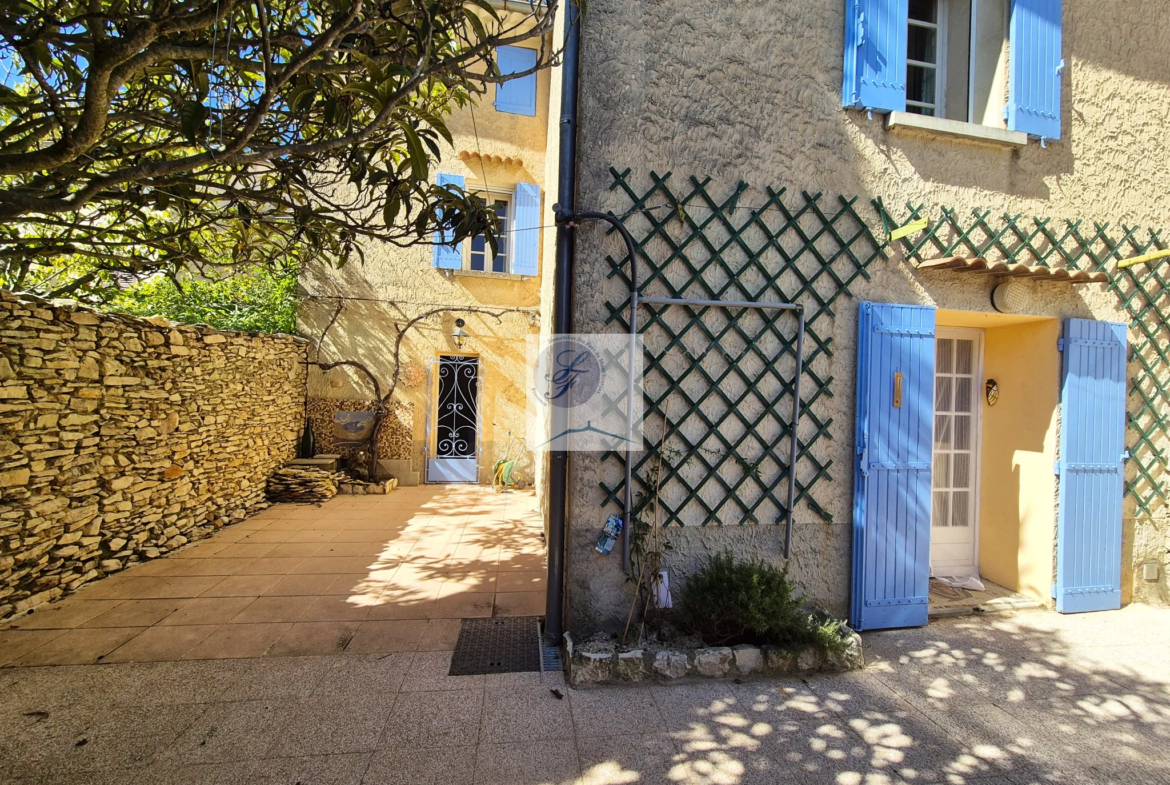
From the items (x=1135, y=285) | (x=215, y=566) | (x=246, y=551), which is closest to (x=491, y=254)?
(x=246, y=551)

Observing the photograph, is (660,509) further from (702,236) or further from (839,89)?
(839,89)

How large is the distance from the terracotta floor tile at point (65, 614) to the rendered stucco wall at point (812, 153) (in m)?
3.25

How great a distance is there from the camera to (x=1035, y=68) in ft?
12.6

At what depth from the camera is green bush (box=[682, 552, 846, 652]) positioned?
3008 mm

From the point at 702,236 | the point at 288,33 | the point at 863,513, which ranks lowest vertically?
the point at 863,513

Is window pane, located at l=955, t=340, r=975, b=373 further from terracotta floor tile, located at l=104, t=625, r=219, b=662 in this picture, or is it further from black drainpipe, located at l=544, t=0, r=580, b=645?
terracotta floor tile, located at l=104, t=625, r=219, b=662

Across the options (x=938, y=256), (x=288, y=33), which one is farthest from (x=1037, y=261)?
(x=288, y=33)

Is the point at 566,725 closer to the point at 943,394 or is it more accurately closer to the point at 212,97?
the point at 943,394

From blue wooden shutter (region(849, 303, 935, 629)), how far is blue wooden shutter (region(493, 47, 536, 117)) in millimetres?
6655

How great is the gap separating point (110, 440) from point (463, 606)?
322 cm

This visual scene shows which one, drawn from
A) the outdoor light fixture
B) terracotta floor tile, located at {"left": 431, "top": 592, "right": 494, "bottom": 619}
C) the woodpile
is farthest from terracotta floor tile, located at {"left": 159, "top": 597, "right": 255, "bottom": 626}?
the outdoor light fixture

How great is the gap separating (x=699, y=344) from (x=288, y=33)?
8.61ft

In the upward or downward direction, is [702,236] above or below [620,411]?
above

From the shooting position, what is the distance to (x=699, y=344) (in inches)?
132
